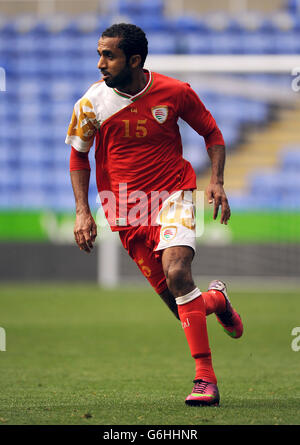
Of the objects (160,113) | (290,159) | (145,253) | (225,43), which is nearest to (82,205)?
(145,253)

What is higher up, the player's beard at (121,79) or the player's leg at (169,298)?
the player's beard at (121,79)

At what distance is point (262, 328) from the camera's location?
304 inches

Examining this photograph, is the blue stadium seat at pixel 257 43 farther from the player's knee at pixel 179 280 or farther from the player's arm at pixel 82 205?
the player's knee at pixel 179 280

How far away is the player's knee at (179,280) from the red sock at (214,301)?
0.42 metres

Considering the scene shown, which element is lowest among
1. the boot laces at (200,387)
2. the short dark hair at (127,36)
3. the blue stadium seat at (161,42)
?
the boot laces at (200,387)

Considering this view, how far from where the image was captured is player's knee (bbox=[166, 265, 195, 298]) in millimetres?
3920

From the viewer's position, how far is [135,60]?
4141mm

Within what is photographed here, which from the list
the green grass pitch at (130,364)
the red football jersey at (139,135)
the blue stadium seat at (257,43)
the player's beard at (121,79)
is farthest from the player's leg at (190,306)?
the blue stadium seat at (257,43)

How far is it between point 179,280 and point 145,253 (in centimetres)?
40

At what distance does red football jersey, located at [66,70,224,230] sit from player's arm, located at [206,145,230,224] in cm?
13

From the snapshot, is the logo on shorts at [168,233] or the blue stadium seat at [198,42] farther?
the blue stadium seat at [198,42]

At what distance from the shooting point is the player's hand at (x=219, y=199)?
3988 mm

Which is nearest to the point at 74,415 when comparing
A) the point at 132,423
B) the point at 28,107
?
the point at 132,423

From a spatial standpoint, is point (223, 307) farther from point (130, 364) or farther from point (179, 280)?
point (130, 364)
